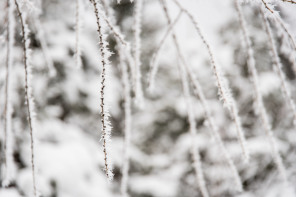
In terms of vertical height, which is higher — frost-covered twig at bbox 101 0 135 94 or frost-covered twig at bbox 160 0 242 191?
frost-covered twig at bbox 101 0 135 94

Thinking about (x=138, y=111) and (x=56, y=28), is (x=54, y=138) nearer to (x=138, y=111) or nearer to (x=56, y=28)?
(x=56, y=28)

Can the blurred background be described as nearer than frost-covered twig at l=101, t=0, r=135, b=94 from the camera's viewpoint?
No

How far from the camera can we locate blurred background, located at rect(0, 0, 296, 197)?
166cm

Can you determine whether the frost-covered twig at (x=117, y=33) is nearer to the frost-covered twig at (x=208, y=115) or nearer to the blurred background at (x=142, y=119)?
the frost-covered twig at (x=208, y=115)

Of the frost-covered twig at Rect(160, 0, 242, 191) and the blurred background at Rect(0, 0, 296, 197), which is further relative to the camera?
the blurred background at Rect(0, 0, 296, 197)

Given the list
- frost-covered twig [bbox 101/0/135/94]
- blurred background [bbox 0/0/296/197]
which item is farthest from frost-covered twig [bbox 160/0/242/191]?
blurred background [bbox 0/0/296/197]

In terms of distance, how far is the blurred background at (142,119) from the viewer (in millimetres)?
1656

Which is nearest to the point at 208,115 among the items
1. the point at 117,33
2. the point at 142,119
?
the point at 117,33

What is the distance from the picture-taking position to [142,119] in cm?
310

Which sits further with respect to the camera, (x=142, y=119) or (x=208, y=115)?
(x=142, y=119)

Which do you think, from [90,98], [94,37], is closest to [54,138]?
[90,98]

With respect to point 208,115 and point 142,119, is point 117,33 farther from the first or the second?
point 142,119

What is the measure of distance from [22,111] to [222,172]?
1820 mm

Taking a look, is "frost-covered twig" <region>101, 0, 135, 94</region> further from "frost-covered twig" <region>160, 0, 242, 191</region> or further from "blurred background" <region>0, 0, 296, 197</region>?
"blurred background" <region>0, 0, 296, 197</region>
